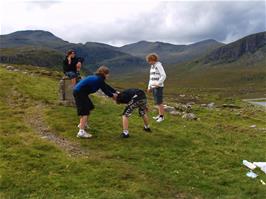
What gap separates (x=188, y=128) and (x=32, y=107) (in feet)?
34.4

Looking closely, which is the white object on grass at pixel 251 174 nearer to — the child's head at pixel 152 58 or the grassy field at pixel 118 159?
the grassy field at pixel 118 159

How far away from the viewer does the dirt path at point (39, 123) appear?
19609 millimetres

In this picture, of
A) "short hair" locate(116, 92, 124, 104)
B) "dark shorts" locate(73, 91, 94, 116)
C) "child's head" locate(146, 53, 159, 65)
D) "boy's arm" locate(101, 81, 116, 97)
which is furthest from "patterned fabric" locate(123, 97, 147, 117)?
"child's head" locate(146, 53, 159, 65)

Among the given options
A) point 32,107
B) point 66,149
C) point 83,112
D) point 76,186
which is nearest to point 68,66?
point 32,107

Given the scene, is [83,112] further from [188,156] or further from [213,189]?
[213,189]

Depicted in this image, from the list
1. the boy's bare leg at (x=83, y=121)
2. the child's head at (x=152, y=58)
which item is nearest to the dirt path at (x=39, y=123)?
the boy's bare leg at (x=83, y=121)

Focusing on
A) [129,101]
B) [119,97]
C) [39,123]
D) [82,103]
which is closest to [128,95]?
[129,101]

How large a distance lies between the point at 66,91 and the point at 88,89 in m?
9.56

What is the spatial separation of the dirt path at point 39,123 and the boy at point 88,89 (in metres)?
1.14

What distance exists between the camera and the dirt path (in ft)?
64.3

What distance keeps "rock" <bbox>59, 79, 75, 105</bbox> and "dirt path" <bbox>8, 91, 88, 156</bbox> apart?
151 cm

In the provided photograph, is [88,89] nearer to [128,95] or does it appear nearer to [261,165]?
[128,95]

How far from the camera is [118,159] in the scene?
1847cm

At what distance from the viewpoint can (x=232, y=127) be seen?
96.1 feet
